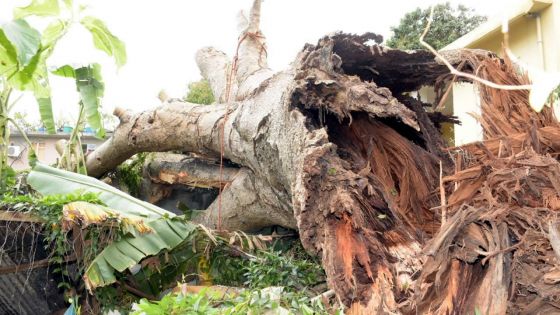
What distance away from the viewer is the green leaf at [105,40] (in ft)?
20.4

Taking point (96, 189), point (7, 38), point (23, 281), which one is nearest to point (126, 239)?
point (96, 189)

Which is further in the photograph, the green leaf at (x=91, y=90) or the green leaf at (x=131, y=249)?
the green leaf at (x=91, y=90)

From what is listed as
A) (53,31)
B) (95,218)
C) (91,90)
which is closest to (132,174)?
(91,90)

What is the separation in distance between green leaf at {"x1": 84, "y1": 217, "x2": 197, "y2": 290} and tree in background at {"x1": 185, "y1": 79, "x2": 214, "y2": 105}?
9885 millimetres

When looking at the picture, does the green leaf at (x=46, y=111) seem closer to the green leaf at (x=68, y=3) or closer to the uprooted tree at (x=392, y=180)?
the green leaf at (x=68, y=3)

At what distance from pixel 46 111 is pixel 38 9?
1.45 meters

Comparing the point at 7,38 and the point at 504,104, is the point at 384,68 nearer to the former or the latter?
the point at 504,104

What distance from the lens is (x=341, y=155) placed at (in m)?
3.56

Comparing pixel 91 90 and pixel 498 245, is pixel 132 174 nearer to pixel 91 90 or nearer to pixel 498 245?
pixel 91 90

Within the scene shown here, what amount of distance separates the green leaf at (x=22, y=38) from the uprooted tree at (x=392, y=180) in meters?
1.77

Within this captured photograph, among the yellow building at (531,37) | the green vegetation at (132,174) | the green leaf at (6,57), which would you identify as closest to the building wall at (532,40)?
the yellow building at (531,37)

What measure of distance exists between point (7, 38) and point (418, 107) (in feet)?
12.6

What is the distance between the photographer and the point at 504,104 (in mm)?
3645

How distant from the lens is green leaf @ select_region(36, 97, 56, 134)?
6.84 metres
